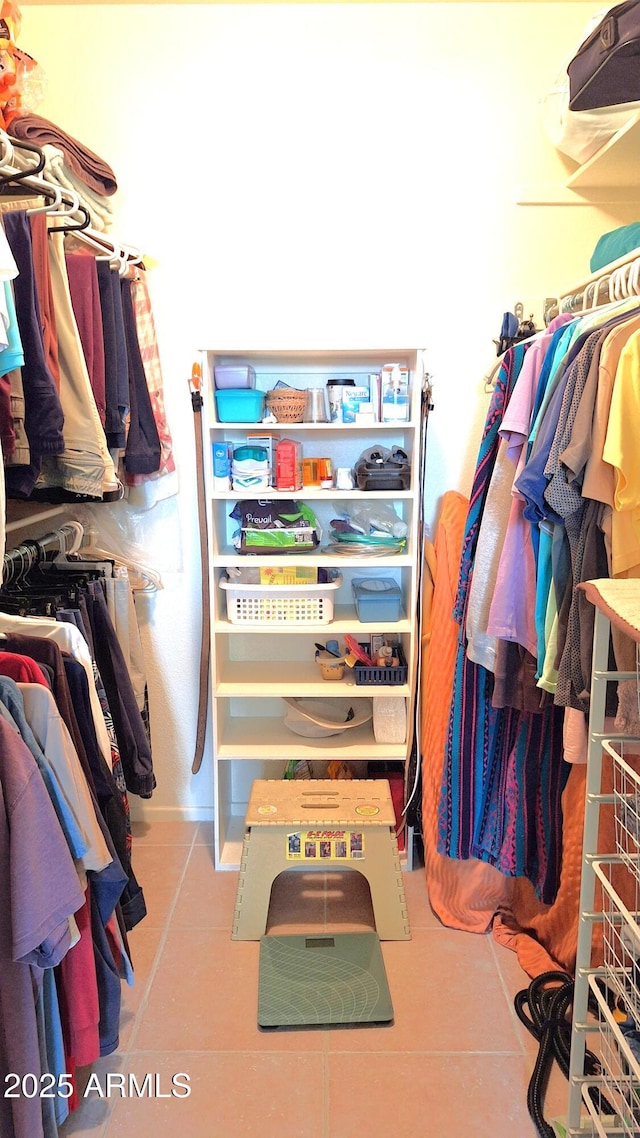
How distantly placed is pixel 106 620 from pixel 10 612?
0.24 m

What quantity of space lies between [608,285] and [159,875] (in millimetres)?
2134

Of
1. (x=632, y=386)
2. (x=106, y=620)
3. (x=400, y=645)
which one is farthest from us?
(x=400, y=645)

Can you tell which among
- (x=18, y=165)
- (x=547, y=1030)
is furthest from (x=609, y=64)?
(x=547, y=1030)

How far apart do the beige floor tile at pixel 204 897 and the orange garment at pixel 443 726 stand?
61 cm

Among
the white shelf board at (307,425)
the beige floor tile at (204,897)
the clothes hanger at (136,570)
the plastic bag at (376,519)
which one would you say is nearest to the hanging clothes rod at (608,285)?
the white shelf board at (307,425)

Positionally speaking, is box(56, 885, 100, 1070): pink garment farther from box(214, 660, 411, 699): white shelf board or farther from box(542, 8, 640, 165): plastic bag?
box(542, 8, 640, 165): plastic bag

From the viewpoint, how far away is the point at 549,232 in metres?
2.39

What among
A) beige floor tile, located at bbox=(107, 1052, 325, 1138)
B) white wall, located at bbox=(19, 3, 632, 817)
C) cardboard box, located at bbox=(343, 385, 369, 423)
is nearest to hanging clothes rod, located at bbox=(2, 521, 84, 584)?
white wall, located at bbox=(19, 3, 632, 817)

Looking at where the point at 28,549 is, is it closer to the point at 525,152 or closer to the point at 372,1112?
the point at 372,1112

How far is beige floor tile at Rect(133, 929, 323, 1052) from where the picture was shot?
175cm

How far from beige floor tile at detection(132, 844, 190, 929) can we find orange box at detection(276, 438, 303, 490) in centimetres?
128

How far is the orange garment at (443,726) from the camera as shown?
2.19m

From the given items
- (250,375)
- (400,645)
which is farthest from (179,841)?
(250,375)

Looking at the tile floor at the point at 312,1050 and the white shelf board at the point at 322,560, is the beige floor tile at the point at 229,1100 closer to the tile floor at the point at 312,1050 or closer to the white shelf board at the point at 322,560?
the tile floor at the point at 312,1050
